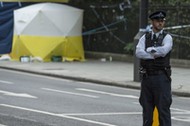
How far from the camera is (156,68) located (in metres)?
7.47

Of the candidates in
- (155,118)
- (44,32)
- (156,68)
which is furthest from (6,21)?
(156,68)

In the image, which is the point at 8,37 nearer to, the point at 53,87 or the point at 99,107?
the point at 53,87

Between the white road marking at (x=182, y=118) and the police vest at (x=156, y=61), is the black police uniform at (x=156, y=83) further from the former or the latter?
the white road marking at (x=182, y=118)

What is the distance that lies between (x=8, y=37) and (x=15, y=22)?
1.40 m

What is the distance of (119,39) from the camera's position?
26.5 m

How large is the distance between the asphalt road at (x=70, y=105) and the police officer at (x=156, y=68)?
2.42 m

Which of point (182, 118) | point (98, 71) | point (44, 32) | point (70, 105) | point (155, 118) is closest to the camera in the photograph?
point (155, 118)

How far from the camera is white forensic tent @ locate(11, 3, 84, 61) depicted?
26.0 m

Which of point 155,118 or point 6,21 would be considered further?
point 6,21

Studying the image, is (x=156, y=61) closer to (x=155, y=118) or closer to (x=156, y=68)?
(x=156, y=68)

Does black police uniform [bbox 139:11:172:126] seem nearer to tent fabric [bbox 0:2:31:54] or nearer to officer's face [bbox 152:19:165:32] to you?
officer's face [bbox 152:19:165:32]

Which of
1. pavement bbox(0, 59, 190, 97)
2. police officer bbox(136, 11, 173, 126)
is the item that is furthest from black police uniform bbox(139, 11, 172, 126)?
pavement bbox(0, 59, 190, 97)

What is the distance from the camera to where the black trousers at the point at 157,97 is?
7484 millimetres

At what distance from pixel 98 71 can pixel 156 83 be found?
13885 millimetres
